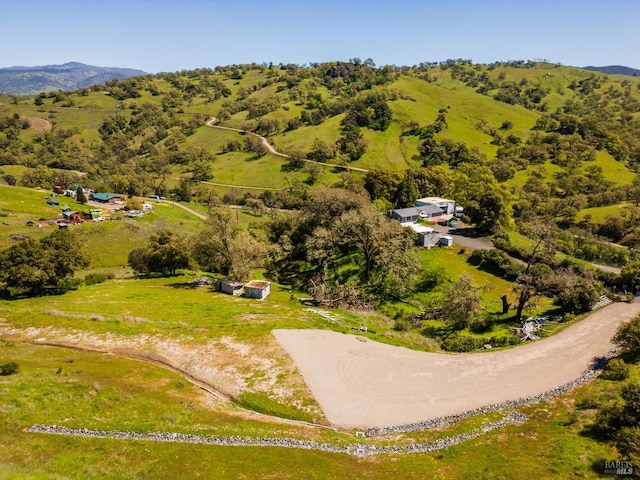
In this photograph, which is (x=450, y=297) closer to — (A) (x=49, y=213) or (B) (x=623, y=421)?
(B) (x=623, y=421)

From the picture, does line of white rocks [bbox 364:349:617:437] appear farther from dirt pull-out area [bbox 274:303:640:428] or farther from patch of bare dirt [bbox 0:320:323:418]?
patch of bare dirt [bbox 0:320:323:418]

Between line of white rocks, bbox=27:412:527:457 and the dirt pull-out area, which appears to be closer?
line of white rocks, bbox=27:412:527:457

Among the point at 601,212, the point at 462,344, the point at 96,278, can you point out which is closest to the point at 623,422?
the point at 462,344

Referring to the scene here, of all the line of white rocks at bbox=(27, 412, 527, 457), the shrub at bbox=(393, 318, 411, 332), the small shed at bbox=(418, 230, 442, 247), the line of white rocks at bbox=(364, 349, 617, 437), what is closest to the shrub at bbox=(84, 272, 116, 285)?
the line of white rocks at bbox=(27, 412, 527, 457)

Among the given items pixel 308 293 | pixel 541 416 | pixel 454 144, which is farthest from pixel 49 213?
pixel 454 144

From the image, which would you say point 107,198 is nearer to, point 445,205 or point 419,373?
point 445,205
